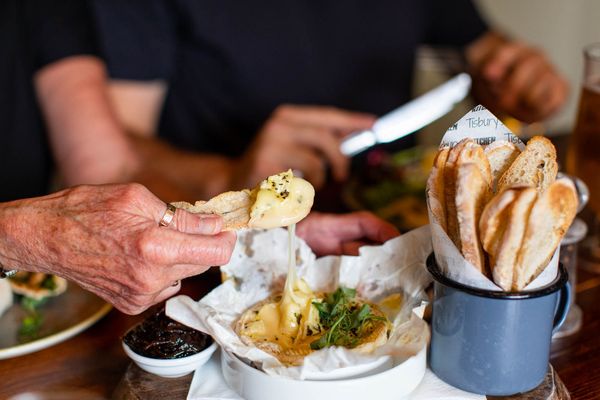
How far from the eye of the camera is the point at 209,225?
89 centimetres

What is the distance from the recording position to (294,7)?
2.18 meters

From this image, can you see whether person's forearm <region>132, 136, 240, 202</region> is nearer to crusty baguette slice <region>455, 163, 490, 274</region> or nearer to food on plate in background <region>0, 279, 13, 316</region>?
food on plate in background <region>0, 279, 13, 316</region>

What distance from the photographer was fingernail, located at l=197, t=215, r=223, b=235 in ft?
2.93

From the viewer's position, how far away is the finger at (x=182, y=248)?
84 centimetres

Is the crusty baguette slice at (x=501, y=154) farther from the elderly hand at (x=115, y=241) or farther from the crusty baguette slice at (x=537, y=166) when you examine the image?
the elderly hand at (x=115, y=241)

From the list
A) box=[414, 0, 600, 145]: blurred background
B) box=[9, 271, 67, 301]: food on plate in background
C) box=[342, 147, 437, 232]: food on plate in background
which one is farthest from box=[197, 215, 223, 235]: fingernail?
box=[414, 0, 600, 145]: blurred background

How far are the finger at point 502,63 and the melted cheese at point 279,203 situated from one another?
1530mm

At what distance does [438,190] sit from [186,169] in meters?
1.28

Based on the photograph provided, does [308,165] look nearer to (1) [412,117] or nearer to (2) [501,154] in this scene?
(1) [412,117]

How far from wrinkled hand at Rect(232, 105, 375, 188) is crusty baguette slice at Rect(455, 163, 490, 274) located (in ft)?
3.45

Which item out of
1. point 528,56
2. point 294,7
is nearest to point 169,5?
point 294,7

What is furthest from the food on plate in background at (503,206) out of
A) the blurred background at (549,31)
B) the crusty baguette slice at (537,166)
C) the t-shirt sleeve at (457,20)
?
the blurred background at (549,31)

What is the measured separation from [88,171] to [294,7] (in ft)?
2.80

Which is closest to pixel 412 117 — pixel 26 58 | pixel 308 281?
pixel 308 281
